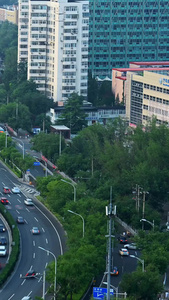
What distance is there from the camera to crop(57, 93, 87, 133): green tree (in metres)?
111

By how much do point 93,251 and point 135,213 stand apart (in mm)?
13233

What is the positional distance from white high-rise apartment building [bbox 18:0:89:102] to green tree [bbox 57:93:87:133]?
9.07 m

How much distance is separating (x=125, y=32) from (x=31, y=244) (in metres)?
71.4

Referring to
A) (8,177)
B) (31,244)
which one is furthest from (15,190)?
(31,244)

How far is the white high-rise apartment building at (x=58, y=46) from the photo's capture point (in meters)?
119

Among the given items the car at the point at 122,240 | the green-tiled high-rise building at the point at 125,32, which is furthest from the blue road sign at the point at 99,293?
the green-tiled high-rise building at the point at 125,32

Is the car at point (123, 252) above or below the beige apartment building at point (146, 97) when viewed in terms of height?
below

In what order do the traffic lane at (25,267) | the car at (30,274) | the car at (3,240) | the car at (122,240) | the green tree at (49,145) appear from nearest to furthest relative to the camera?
the traffic lane at (25,267)
the car at (30,274)
the car at (3,240)
the car at (122,240)
the green tree at (49,145)

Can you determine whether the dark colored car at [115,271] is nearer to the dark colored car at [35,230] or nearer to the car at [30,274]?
the car at [30,274]

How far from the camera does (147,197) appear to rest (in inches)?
3270

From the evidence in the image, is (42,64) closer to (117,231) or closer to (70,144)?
(70,144)

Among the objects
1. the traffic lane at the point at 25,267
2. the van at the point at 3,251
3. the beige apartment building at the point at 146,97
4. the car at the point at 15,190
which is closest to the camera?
the traffic lane at the point at 25,267

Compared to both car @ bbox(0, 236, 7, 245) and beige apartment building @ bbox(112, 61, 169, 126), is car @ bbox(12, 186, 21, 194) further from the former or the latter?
beige apartment building @ bbox(112, 61, 169, 126)

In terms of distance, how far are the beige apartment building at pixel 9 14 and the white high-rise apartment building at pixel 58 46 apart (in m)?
63.1
